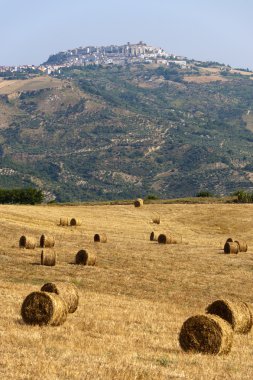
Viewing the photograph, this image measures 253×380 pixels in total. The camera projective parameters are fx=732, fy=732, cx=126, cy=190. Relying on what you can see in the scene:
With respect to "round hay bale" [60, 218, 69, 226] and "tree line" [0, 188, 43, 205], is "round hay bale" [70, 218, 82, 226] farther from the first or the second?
"tree line" [0, 188, 43, 205]

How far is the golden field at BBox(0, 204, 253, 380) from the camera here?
14016 millimetres

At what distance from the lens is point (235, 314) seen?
19250 millimetres

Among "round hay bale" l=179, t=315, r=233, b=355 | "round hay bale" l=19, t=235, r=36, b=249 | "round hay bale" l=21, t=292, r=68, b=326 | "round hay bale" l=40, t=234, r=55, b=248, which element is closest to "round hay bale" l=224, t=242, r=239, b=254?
"round hay bale" l=40, t=234, r=55, b=248

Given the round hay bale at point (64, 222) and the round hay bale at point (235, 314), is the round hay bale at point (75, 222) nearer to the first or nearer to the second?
the round hay bale at point (64, 222)

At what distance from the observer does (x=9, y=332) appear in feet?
54.2

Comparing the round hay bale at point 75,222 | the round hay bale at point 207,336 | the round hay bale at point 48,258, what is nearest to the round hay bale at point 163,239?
the round hay bale at point 75,222

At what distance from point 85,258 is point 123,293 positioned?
19.4 ft

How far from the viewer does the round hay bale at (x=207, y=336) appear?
15633 millimetres

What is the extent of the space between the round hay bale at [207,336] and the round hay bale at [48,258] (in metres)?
17.4

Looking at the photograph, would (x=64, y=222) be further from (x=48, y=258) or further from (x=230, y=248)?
(x=48, y=258)

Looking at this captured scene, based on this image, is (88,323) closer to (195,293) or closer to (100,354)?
(100,354)

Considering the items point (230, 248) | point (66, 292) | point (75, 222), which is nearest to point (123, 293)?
point (66, 292)

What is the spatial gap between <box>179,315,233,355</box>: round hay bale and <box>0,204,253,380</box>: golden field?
25cm

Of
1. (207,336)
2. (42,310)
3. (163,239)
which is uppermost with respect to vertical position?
(163,239)
